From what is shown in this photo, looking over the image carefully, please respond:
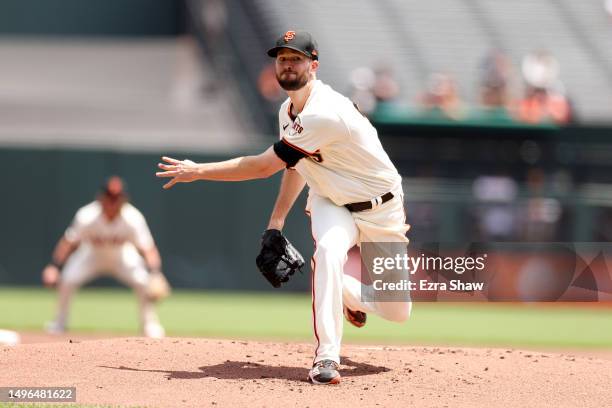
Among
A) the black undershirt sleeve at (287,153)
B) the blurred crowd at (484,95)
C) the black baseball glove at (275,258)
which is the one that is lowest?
the black baseball glove at (275,258)

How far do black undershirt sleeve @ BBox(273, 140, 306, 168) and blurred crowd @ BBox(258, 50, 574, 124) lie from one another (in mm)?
11483

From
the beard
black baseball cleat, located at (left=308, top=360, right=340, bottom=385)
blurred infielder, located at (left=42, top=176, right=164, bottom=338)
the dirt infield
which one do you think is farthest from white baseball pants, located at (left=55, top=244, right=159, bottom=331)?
the beard

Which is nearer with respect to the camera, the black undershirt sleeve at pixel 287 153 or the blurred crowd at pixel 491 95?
the black undershirt sleeve at pixel 287 153

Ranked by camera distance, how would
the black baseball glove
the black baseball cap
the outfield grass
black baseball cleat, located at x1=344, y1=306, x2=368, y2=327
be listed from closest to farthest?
the black baseball cap, the black baseball glove, black baseball cleat, located at x1=344, y1=306, x2=368, y2=327, the outfield grass

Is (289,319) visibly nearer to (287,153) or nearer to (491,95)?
(491,95)

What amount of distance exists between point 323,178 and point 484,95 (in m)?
13.1

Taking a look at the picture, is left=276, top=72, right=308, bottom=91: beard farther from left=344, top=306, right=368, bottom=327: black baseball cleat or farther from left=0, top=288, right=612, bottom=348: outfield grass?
left=0, top=288, right=612, bottom=348: outfield grass

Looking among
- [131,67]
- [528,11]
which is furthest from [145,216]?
[528,11]

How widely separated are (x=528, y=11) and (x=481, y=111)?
540cm

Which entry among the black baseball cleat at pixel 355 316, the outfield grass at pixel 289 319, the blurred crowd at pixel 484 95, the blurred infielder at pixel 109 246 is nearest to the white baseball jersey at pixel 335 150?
the black baseball cleat at pixel 355 316

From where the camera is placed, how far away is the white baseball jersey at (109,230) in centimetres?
1241

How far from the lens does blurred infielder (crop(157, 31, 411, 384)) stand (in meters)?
6.35

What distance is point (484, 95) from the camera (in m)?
19.2

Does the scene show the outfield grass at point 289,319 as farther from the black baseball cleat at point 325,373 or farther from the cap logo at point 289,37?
the cap logo at point 289,37
